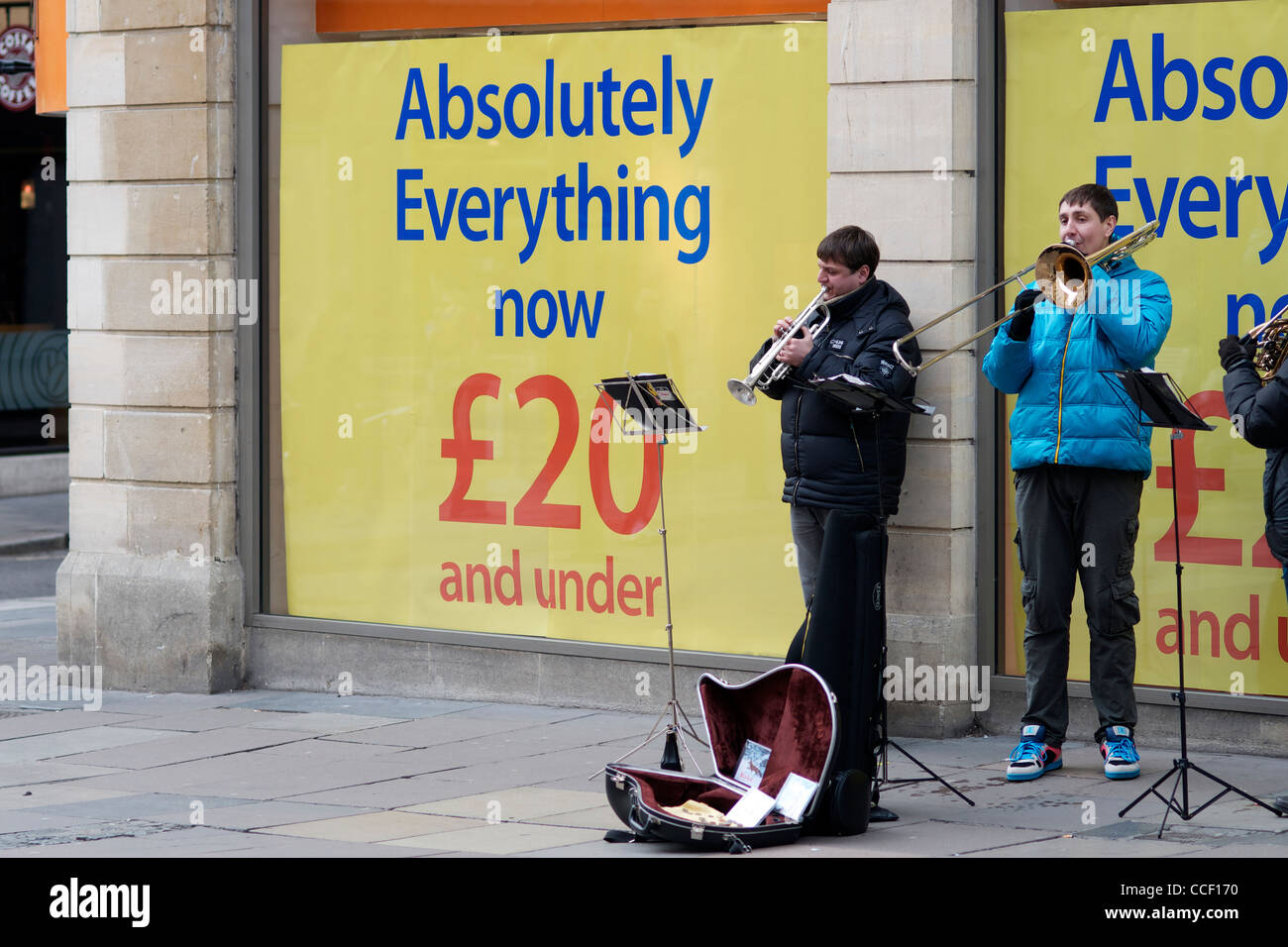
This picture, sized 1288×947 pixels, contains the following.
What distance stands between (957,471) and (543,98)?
2.88 metres

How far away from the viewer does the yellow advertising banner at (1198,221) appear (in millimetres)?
8008

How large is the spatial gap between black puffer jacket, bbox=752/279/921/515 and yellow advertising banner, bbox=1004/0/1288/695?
0.97m

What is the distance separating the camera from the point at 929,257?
8.53m

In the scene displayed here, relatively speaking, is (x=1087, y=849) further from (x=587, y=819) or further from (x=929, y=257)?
(x=929, y=257)

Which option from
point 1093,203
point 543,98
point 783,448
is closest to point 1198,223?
point 1093,203

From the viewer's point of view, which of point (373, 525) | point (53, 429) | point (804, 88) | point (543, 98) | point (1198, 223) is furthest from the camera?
point (53, 429)

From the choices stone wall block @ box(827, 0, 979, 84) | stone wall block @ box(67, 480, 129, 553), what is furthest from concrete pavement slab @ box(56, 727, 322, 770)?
stone wall block @ box(827, 0, 979, 84)

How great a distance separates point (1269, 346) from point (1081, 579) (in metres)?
1.16

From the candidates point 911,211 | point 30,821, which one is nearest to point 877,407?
point 911,211

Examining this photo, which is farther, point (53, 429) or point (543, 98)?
point (53, 429)

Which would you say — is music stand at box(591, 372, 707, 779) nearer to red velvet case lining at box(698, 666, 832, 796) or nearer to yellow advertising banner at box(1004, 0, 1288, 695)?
red velvet case lining at box(698, 666, 832, 796)

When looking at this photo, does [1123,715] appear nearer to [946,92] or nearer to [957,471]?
[957,471]

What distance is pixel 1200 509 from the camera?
817 centimetres

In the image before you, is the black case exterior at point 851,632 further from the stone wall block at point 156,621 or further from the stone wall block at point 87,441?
the stone wall block at point 87,441
